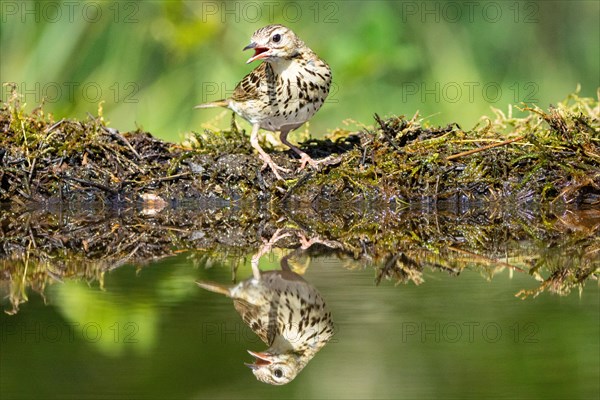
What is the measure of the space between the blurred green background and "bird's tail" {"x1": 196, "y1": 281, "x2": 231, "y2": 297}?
430 centimetres

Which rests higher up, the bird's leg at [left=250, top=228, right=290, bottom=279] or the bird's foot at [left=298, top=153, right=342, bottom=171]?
the bird's foot at [left=298, top=153, right=342, bottom=171]

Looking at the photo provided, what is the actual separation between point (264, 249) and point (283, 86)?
175 centimetres

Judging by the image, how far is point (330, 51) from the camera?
8672 millimetres

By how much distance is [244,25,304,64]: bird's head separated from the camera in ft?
20.5

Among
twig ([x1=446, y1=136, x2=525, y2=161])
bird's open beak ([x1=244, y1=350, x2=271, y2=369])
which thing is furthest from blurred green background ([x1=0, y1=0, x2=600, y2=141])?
bird's open beak ([x1=244, y1=350, x2=271, y2=369])

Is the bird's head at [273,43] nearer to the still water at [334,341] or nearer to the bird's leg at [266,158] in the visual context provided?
the bird's leg at [266,158]

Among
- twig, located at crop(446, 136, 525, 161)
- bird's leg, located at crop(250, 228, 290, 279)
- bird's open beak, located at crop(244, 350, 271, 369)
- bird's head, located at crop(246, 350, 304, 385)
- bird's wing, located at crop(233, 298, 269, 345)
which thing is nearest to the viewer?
bird's head, located at crop(246, 350, 304, 385)

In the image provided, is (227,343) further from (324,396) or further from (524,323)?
(524,323)

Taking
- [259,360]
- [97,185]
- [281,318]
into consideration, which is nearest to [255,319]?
[281,318]

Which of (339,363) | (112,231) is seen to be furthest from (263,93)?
(339,363)

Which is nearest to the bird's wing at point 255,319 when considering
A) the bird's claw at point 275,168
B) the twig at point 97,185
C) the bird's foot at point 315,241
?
the bird's foot at point 315,241

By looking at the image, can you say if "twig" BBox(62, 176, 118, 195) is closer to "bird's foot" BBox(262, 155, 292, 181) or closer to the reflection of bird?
"bird's foot" BBox(262, 155, 292, 181)

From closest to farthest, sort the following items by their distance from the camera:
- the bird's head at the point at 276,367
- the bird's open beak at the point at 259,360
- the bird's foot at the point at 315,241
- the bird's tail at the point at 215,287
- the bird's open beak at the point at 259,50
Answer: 1. the bird's head at the point at 276,367
2. the bird's open beak at the point at 259,360
3. the bird's tail at the point at 215,287
4. the bird's foot at the point at 315,241
5. the bird's open beak at the point at 259,50

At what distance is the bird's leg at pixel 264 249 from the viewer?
432cm
